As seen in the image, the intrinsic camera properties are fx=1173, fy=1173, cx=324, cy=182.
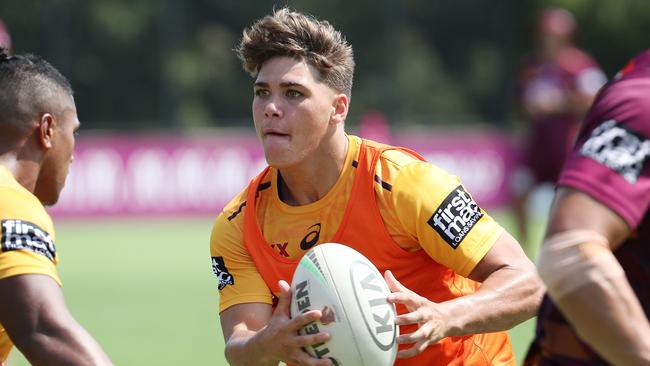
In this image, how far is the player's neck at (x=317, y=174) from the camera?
16.3ft

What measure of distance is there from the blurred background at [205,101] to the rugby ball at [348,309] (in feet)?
30.4

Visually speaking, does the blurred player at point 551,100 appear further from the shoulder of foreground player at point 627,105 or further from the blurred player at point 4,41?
the shoulder of foreground player at point 627,105

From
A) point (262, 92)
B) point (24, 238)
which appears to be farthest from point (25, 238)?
point (262, 92)

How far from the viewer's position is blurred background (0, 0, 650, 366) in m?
19.4

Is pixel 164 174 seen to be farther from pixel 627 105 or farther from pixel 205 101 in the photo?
pixel 627 105

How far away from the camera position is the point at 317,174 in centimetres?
500

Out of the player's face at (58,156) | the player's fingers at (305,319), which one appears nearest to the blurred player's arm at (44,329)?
the player's fingers at (305,319)

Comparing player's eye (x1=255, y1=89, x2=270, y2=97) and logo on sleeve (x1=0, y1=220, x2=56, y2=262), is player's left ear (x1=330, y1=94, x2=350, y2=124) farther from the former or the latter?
logo on sleeve (x1=0, y1=220, x2=56, y2=262)

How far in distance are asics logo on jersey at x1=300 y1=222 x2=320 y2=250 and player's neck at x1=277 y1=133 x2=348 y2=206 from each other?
0.14m

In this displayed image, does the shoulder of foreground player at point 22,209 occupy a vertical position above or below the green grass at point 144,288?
above

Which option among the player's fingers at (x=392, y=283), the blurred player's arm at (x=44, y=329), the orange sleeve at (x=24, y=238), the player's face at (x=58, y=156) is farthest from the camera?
the player's face at (x=58, y=156)

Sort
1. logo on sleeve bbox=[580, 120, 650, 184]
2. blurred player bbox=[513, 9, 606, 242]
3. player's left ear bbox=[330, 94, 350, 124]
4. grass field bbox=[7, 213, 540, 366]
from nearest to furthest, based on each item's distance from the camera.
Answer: logo on sleeve bbox=[580, 120, 650, 184], player's left ear bbox=[330, 94, 350, 124], grass field bbox=[7, 213, 540, 366], blurred player bbox=[513, 9, 606, 242]

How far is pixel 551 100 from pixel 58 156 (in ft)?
36.2

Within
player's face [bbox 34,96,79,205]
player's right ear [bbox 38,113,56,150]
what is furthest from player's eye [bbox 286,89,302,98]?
player's right ear [bbox 38,113,56,150]
